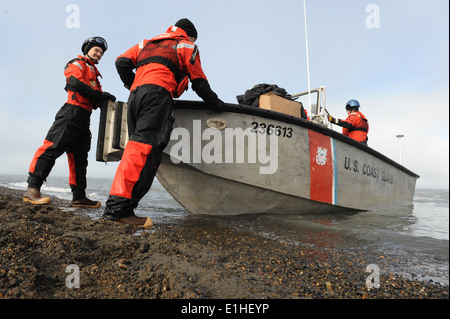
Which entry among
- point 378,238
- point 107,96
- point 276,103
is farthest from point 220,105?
point 378,238

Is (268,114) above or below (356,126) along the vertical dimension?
below

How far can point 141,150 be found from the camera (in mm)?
1968

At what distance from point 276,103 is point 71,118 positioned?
2380 mm

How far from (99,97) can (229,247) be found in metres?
2.11

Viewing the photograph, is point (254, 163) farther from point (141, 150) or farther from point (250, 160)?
point (141, 150)

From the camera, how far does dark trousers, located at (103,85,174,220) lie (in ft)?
6.38

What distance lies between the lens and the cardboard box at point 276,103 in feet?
10.3

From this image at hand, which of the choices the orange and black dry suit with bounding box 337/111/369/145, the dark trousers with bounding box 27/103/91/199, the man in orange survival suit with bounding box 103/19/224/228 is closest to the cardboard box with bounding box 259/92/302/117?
the man in orange survival suit with bounding box 103/19/224/228

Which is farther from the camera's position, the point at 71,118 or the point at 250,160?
the point at 250,160

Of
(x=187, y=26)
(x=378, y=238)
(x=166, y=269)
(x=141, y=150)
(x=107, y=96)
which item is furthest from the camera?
(x=107, y=96)

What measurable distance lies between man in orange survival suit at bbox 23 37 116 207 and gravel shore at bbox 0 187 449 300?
1.02 meters

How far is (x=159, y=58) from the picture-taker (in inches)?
83.8

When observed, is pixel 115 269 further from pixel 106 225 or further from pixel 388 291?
pixel 388 291

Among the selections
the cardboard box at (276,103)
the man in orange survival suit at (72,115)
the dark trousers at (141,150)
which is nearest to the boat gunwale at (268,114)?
the cardboard box at (276,103)
